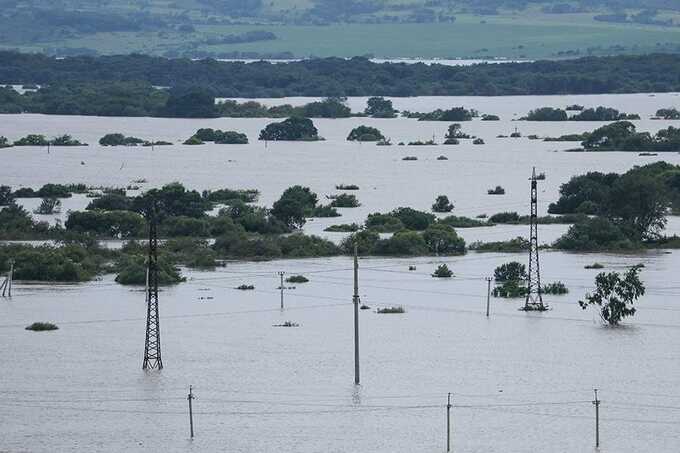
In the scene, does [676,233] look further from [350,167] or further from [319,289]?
[350,167]

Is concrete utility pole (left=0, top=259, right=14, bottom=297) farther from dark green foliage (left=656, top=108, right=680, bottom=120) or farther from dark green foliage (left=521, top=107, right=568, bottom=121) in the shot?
dark green foliage (left=656, top=108, right=680, bottom=120)

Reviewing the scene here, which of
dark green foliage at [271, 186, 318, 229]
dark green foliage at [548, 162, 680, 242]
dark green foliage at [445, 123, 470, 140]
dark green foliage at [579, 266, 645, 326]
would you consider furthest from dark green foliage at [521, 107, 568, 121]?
dark green foliage at [579, 266, 645, 326]

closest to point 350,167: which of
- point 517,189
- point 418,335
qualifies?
point 517,189

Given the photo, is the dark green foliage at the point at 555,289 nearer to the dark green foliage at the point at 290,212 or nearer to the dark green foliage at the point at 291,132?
the dark green foliage at the point at 290,212

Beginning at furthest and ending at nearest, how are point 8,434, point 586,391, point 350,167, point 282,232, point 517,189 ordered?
point 350,167
point 517,189
point 282,232
point 586,391
point 8,434

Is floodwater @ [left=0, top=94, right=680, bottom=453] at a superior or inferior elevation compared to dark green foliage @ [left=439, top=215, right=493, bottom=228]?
inferior

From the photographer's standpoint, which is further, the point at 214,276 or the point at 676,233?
the point at 676,233
